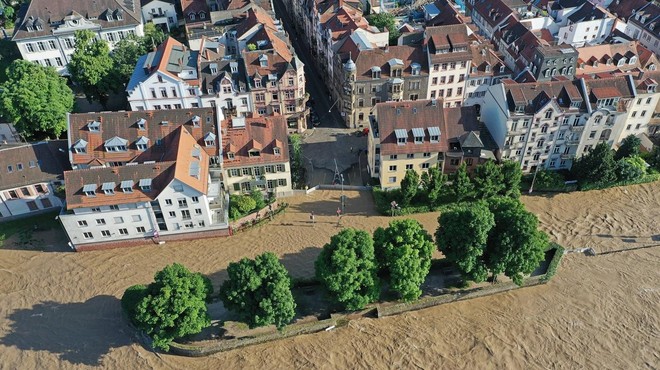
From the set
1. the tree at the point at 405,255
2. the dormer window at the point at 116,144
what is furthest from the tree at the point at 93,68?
the tree at the point at 405,255

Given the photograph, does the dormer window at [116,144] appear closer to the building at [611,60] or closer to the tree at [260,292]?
the tree at [260,292]

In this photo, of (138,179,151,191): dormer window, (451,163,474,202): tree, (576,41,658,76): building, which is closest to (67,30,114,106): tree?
(138,179,151,191): dormer window

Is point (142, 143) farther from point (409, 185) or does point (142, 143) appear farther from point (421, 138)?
point (421, 138)

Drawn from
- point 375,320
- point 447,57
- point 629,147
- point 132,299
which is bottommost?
point 375,320

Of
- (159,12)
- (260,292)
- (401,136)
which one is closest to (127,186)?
(260,292)

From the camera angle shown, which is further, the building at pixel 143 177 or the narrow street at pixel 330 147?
the narrow street at pixel 330 147

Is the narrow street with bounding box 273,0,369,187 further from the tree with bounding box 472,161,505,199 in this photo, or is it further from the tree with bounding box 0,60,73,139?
the tree with bounding box 0,60,73,139
